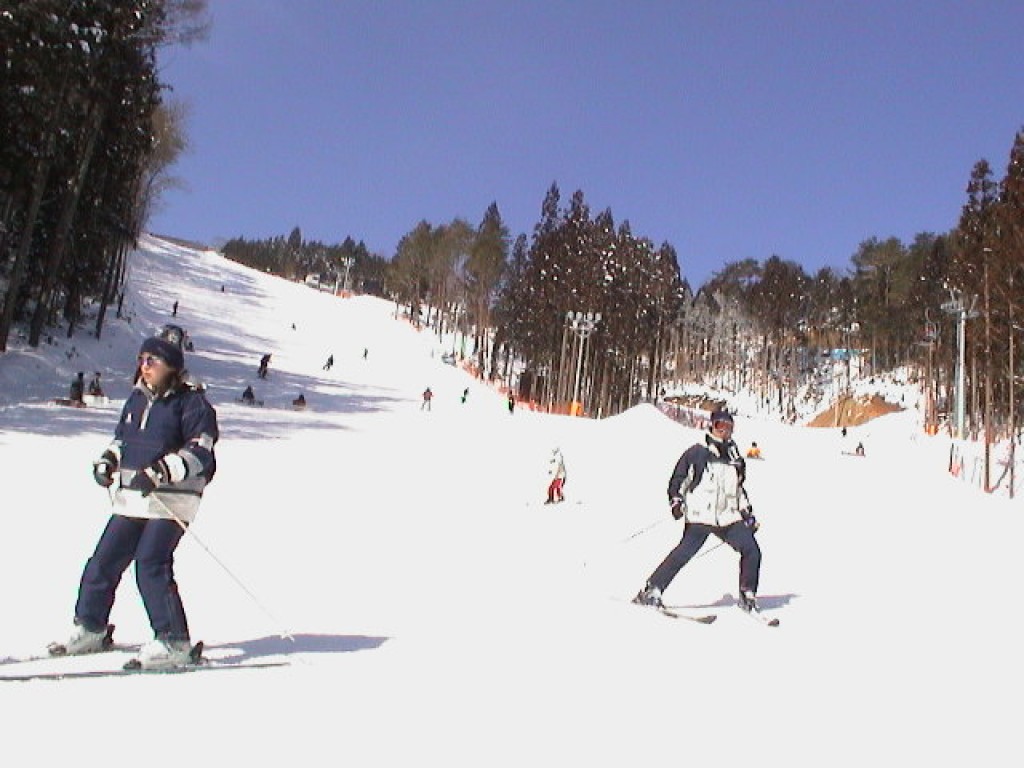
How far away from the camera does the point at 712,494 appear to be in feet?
21.9

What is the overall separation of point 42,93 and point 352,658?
24.2 meters

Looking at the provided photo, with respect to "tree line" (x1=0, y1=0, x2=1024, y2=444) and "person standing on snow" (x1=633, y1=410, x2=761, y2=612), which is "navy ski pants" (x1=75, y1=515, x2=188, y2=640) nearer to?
"person standing on snow" (x1=633, y1=410, x2=761, y2=612)

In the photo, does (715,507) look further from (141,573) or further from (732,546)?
(141,573)

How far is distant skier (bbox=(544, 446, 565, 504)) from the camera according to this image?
1513 centimetres

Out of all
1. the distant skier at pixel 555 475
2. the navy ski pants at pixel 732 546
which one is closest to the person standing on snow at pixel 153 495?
the navy ski pants at pixel 732 546

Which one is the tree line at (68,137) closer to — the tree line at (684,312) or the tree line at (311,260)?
the tree line at (684,312)

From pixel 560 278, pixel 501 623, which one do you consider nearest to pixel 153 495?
pixel 501 623

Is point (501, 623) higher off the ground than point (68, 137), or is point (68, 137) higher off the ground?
point (68, 137)

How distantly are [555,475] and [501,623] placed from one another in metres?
9.36

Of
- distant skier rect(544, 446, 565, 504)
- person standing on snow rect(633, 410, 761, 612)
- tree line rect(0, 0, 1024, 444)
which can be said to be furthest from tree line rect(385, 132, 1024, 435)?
person standing on snow rect(633, 410, 761, 612)

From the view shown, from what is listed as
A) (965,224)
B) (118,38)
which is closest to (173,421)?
(118,38)

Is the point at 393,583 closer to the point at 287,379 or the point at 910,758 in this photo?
the point at 910,758

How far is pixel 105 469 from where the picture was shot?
3.99m

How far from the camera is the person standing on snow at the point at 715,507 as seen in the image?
6684 mm
